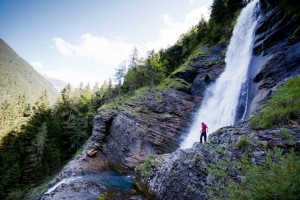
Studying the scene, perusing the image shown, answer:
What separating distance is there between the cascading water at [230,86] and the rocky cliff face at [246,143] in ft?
6.23

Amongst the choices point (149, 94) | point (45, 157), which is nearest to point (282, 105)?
point (149, 94)

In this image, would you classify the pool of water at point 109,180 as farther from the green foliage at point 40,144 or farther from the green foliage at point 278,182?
the green foliage at point 278,182

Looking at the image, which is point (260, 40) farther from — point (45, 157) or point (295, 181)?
point (45, 157)

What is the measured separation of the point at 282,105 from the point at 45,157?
41.3 m

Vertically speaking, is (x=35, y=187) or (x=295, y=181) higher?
(x=295, y=181)

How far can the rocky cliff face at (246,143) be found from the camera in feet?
25.6

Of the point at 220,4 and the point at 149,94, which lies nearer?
the point at 149,94

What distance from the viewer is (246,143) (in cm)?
849

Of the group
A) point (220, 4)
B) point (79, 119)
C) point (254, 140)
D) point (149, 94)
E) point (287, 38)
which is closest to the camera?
point (254, 140)

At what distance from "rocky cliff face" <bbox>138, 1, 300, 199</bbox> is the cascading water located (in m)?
1.90

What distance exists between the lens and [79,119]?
156 feet

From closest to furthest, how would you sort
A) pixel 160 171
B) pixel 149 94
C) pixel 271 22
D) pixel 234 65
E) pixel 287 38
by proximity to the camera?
1. pixel 160 171
2. pixel 287 38
3. pixel 271 22
4. pixel 234 65
5. pixel 149 94

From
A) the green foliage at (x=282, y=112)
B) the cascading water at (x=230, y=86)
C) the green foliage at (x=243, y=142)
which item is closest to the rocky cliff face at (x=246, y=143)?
the green foliage at (x=243, y=142)

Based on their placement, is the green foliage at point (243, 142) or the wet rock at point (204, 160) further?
the green foliage at point (243, 142)
